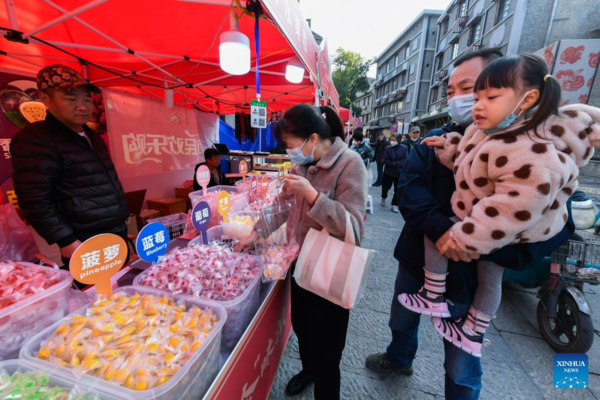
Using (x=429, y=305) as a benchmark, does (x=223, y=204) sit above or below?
above

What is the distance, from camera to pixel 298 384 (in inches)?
73.6

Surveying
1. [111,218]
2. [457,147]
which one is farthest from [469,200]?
[111,218]

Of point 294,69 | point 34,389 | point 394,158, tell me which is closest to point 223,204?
point 34,389

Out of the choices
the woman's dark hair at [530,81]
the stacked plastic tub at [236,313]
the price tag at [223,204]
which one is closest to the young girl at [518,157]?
the woman's dark hair at [530,81]

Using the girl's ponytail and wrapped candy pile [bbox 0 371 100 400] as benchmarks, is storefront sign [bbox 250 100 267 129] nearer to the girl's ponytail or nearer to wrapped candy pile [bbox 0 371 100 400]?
the girl's ponytail

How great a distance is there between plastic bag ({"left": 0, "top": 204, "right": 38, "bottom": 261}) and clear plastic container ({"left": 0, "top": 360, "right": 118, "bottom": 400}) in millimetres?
1783

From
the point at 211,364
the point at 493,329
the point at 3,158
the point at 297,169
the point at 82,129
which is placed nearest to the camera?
the point at 211,364

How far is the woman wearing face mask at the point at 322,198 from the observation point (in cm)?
128

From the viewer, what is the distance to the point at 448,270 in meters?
1.32

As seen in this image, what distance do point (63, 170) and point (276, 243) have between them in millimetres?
1629

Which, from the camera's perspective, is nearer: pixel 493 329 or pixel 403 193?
pixel 403 193

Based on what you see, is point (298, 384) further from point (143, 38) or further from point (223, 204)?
point (143, 38)

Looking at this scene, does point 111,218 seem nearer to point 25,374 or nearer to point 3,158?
point 25,374

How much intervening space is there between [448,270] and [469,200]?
0.42 meters
